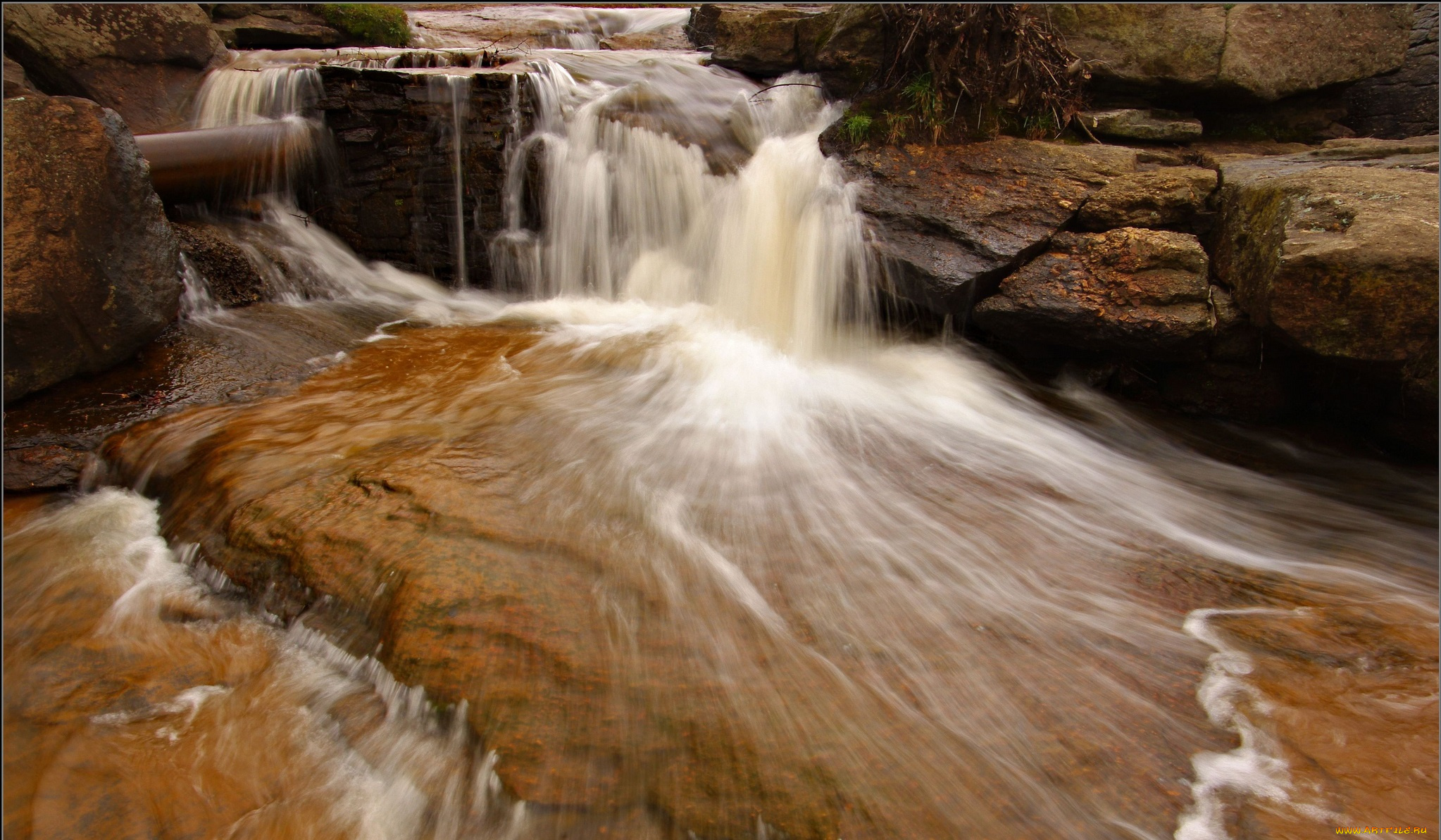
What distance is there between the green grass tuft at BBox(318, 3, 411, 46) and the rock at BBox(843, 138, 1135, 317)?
7.03 metres

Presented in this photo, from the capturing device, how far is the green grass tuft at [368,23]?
8695 mm

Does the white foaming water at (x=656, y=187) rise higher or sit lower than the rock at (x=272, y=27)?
lower

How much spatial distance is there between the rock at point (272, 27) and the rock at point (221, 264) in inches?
169

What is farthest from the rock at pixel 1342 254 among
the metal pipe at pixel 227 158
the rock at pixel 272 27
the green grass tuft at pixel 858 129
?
the rock at pixel 272 27

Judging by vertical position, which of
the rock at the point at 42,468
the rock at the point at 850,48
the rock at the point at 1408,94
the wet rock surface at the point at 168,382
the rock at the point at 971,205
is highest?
the rock at the point at 850,48

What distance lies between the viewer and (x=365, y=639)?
2.55 meters

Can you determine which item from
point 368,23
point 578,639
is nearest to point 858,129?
point 578,639

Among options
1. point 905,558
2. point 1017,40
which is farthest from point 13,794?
point 1017,40

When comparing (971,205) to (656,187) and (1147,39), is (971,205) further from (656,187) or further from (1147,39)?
(656,187)

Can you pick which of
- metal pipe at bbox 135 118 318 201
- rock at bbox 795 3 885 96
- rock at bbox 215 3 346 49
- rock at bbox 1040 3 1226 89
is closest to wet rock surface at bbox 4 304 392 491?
metal pipe at bbox 135 118 318 201

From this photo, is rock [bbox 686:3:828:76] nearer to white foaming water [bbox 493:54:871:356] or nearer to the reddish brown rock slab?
white foaming water [bbox 493:54:871:356]

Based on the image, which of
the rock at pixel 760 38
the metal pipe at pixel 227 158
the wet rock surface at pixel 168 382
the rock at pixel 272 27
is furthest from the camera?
the rock at pixel 272 27

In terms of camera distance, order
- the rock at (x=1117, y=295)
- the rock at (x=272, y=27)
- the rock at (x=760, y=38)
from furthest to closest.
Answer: the rock at (x=272, y=27)
the rock at (x=760, y=38)
the rock at (x=1117, y=295)

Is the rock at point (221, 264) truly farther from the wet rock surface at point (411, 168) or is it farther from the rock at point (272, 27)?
the rock at point (272, 27)
